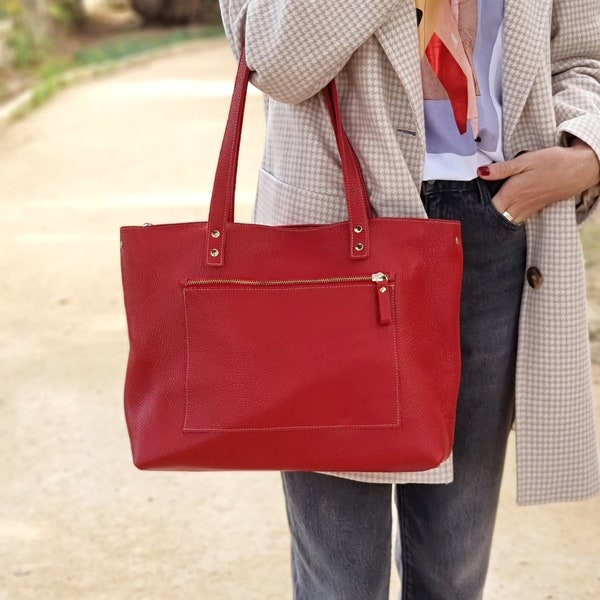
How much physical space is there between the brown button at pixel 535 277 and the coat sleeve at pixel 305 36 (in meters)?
0.49

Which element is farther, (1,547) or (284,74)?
(1,547)

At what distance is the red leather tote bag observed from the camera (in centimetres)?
153

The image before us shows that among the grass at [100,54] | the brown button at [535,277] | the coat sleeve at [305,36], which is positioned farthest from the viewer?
the grass at [100,54]

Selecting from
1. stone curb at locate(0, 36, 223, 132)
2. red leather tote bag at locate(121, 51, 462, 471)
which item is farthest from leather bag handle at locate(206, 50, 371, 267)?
stone curb at locate(0, 36, 223, 132)

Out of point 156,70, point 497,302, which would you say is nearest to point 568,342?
point 497,302

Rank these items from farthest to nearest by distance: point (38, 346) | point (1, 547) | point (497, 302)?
point (38, 346) < point (1, 547) < point (497, 302)

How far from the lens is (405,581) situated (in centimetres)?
203

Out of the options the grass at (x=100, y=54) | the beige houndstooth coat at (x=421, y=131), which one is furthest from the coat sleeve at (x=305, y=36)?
the grass at (x=100, y=54)

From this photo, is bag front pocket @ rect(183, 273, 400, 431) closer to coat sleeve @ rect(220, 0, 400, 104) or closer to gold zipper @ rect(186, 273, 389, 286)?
gold zipper @ rect(186, 273, 389, 286)

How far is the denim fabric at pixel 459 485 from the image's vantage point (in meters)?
1.69

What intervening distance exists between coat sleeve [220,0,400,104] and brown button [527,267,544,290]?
49 centimetres

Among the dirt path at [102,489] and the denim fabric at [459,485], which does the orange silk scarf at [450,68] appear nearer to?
the denim fabric at [459,485]

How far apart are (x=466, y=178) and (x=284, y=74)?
0.34 meters

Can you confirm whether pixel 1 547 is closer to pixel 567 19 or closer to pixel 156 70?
pixel 567 19
